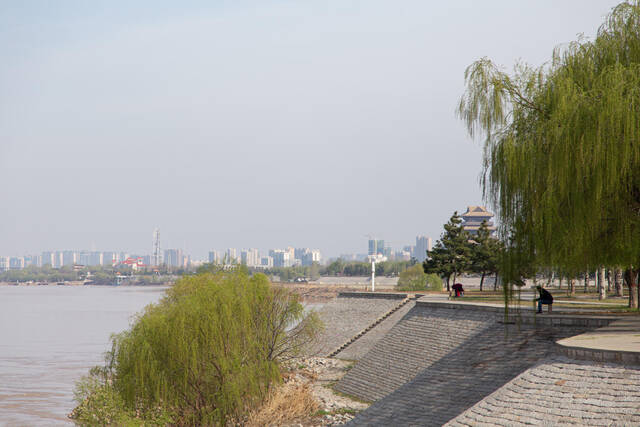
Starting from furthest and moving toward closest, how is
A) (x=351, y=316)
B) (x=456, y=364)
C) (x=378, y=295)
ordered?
(x=378, y=295), (x=351, y=316), (x=456, y=364)

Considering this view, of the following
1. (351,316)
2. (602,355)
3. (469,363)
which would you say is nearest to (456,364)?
(469,363)

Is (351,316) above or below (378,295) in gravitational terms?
below

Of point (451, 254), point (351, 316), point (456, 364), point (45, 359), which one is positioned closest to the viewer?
point (456, 364)

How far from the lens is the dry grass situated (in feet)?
65.8

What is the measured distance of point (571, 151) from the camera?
1355 cm

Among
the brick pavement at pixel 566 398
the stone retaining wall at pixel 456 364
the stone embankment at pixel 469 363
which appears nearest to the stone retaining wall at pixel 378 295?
the stone retaining wall at pixel 456 364

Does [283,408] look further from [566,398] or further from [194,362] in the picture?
[566,398]

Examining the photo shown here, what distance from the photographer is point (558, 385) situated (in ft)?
37.8

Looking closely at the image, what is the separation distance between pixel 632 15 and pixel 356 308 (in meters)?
29.3

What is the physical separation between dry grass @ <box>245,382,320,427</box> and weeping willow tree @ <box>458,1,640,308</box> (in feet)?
29.0

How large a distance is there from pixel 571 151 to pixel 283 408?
1203cm

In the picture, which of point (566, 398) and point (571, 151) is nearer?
point (566, 398)

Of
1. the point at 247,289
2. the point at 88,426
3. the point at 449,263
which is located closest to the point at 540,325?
the point at 247,289

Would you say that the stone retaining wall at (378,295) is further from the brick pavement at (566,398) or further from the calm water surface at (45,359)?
the brick pavement at (566,398)
